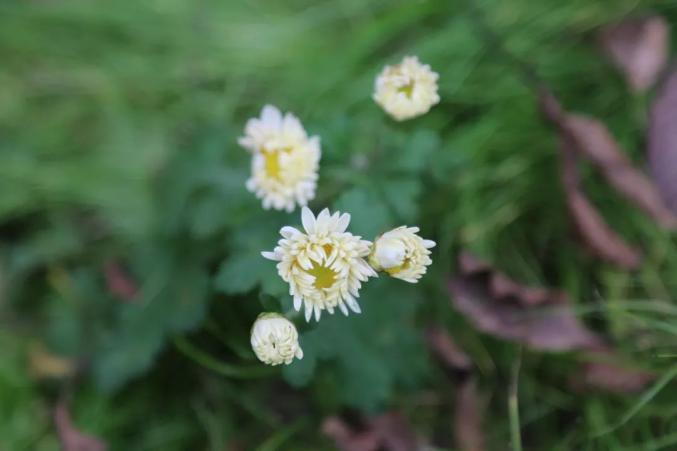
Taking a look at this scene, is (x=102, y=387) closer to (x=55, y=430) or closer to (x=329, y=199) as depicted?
→ (x=55, y=430)

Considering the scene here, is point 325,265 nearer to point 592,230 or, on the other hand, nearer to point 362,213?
point 362,213

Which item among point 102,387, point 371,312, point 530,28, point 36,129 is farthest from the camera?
point 36,129

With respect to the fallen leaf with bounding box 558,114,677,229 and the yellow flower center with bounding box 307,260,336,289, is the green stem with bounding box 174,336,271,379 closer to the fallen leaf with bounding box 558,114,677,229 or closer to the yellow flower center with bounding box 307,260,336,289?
the yellow flower center with bounding box 307,260,336,289

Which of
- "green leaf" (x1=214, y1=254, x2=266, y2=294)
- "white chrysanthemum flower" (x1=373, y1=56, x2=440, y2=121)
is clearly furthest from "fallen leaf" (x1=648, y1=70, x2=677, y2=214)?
"green leaf" (x1=214, y1=254, x2=266, y2=294)

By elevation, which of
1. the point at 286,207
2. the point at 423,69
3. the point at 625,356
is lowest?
the point at 625,356

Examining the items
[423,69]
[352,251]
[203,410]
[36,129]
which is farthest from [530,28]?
[36,129]

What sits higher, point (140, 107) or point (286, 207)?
point (140, 107)
